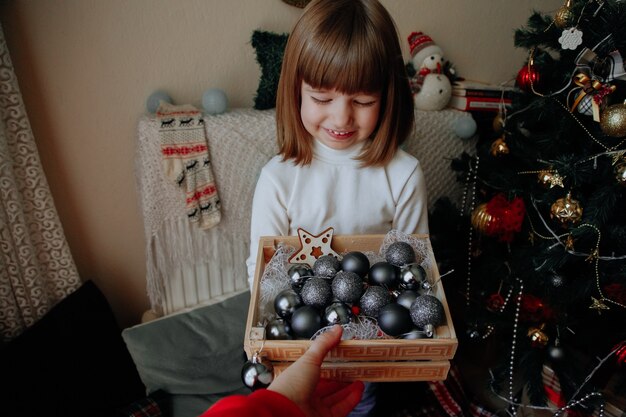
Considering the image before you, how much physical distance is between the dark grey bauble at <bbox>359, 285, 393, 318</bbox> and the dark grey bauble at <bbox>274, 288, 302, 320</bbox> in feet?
0.36

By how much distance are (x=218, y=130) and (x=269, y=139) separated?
15cm

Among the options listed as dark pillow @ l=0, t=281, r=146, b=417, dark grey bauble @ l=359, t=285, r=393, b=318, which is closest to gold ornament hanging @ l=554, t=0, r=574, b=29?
dark grey bauble @ l=359, t=285, r=393, b=318

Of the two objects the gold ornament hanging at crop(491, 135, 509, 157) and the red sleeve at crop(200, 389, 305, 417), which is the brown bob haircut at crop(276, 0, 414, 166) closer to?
the gold ornament hanging at crop(491, 135, 509, 157)

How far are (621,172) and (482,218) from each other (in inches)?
14.5

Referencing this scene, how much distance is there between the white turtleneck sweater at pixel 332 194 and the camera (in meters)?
0.96

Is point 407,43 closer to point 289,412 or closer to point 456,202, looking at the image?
point 456,202

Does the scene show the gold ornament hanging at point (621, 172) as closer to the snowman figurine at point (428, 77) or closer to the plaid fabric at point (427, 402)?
the snowman figurine at point (428, 77)

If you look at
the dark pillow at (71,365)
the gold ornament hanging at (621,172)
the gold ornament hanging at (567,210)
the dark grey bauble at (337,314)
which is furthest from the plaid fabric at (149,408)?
the gold ornament hanging at (621,172)

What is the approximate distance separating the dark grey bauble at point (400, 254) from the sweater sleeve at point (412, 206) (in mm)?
224

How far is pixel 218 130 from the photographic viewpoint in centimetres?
117

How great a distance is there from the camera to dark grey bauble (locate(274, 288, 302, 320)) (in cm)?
70

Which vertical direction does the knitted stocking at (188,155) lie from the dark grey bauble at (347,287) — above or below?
above

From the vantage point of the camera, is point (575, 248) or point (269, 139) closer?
point (575, 248)

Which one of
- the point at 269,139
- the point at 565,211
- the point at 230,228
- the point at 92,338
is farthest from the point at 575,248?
the point at 92,338
